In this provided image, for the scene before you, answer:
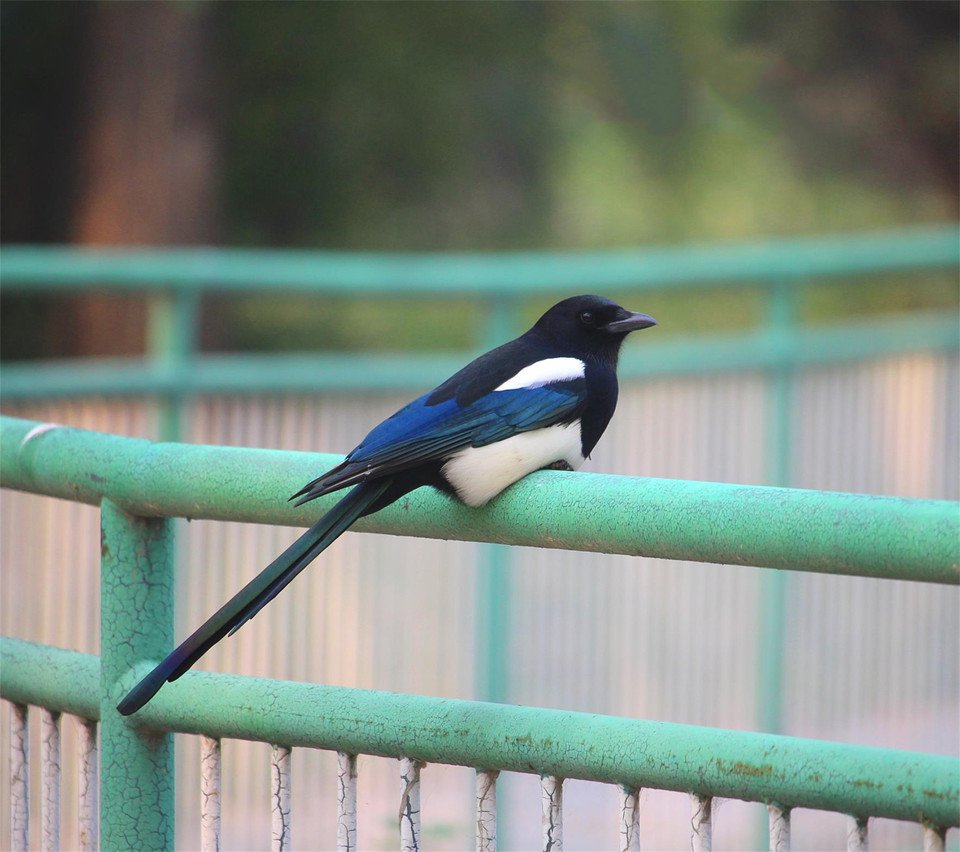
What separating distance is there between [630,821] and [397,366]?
317cm

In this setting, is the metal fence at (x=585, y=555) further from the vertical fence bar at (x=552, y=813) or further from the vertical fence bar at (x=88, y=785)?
the vertical fence bar at (x=552, y=813)

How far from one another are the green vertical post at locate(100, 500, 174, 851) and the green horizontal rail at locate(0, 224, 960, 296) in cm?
232

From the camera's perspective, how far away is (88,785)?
6.05 ft

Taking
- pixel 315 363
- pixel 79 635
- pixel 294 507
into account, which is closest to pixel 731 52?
pixel 315 363

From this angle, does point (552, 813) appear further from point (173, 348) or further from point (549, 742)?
point (173, 348)

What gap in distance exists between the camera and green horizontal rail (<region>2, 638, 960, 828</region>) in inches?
53.0

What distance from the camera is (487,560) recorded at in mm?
4434

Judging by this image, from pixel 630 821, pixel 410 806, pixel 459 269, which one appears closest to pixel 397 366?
pixel 459 269

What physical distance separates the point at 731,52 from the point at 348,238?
2.46m

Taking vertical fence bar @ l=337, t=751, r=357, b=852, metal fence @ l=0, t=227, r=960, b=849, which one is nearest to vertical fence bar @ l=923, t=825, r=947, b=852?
vertical fence bar @ l=337, t=751, r=357, b=852

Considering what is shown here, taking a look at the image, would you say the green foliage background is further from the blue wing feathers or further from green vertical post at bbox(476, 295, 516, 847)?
the blue wing feathers

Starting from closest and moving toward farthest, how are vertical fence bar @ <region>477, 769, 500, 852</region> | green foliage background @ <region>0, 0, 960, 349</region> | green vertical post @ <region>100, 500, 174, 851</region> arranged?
vertical fence bar @ <region>477, 769, 500, 852</region> < green vertical post @ <region>100, 500, 174, 851</region> < green foliage background @ <region>0, 0, 960, 349</region>

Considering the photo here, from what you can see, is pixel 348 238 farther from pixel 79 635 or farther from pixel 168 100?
pixel 79 635

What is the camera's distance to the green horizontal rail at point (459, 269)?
13.4 feet
